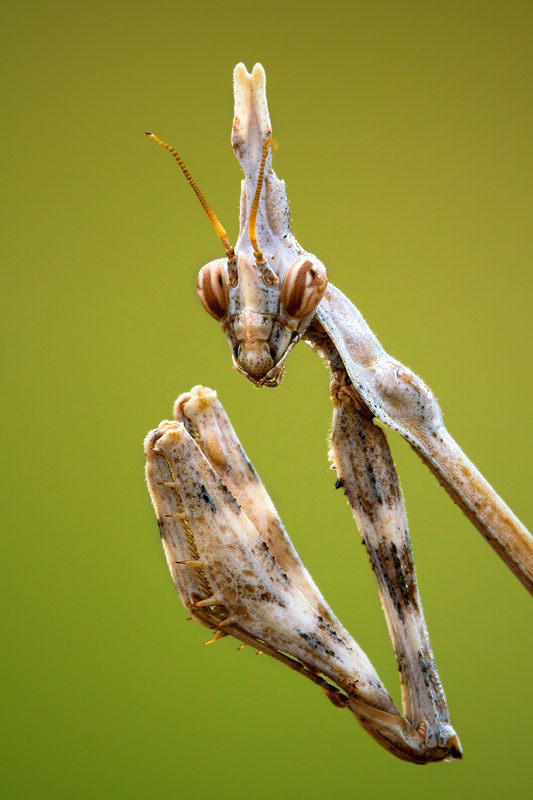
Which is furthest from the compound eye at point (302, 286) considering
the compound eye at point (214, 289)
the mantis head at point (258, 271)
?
the compound eye at point (214, 289)

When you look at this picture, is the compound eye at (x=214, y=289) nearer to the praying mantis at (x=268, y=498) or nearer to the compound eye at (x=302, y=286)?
the praying mantis at (x=268, y=498)

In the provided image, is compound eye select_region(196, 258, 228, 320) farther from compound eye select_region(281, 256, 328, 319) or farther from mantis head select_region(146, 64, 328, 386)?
compound eye select_region(281, 256, 328, 319)

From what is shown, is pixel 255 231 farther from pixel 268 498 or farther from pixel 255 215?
pixel 268 498

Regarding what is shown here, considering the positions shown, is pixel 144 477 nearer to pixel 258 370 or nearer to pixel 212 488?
pixel 212 488

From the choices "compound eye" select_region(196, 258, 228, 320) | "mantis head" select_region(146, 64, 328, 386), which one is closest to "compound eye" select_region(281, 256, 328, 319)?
"mantis head" select_region(146, 64, 328, 386)

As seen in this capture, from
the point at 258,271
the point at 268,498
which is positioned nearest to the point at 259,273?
the point at 258,271

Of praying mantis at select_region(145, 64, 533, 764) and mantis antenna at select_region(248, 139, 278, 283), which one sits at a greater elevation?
mantis antenna at select_region(248, 139, 278, 283)
